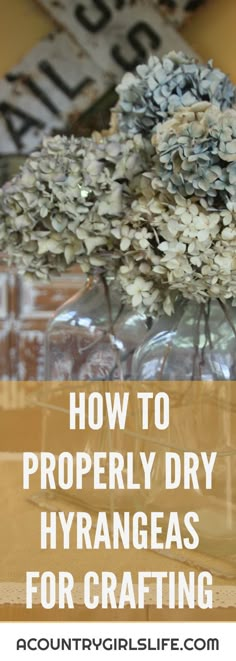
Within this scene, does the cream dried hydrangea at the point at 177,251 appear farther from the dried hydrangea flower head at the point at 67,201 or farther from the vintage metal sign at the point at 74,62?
the vintage metal sign at the point at 74,62

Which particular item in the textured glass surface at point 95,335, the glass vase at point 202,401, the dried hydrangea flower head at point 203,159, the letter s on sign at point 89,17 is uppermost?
the letter s on sign at point 89,17

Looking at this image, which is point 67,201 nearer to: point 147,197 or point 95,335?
point 147,197

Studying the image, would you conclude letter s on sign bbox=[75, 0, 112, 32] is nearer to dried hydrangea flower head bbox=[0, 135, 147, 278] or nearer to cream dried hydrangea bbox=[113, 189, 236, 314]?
dried hydrangea flower head bbox=[0, 135, 147, 278]

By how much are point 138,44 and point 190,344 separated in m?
2.36

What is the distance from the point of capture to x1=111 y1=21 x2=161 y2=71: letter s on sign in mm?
2998

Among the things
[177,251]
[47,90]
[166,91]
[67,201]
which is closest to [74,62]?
[47,90]

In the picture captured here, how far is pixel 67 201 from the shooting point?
82 centimetres

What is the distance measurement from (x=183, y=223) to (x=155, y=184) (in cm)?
5

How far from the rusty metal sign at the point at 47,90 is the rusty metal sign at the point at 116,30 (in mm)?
43

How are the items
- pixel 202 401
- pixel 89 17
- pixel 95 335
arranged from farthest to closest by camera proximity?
1. pixel 89 17
2. pixel 95 335
3. pixel 202 401

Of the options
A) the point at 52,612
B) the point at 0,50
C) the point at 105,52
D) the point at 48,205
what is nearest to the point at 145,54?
the point at 105,52

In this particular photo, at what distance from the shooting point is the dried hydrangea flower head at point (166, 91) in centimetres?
90

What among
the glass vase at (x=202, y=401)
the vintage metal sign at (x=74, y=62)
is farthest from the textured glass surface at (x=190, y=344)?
the vintage metal sign at (x=74, y=62)

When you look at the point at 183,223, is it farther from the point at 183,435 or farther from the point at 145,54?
the point at 145,54
